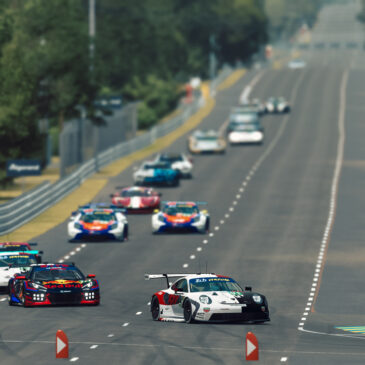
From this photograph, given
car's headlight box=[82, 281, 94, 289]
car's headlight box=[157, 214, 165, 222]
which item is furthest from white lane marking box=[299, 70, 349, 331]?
car's headlight box=[157, 214, 165, 222]

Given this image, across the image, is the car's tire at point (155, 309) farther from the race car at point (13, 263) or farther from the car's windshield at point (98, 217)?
the car's windshield at point (98, 217)

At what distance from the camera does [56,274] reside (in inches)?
1294

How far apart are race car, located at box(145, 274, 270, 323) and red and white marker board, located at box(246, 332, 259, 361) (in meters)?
6.01

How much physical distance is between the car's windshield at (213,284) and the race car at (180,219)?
68.6 feet

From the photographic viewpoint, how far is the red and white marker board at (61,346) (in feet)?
75.5

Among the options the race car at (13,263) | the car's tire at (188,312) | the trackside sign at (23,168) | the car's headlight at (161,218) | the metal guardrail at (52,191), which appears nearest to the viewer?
the car's tire at (188,312)

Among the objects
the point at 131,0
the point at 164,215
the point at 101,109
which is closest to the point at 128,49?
the point at 131,0

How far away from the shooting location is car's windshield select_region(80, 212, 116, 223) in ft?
161

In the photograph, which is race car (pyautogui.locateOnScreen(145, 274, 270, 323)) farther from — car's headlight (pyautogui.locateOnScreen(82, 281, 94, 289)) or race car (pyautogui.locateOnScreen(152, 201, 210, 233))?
race car (pyautogui.locateOnScreen(152, 201, 210, 233))

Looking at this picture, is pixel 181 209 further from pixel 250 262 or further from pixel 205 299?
pixel 205 299

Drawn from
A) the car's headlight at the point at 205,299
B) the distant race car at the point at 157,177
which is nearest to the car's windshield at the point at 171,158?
the distant race car at the point at 157,177

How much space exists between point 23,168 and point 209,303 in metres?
33.0

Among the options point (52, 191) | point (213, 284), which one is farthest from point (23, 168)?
point (213, 284)

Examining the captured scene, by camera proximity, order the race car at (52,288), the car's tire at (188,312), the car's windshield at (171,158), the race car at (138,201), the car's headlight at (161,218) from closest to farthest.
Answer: the car's tire at (188,312)
the race car at (52,288)
the car's headlight at (161,218)
the race car at (138,201)
the car's windshield at (171,158)
